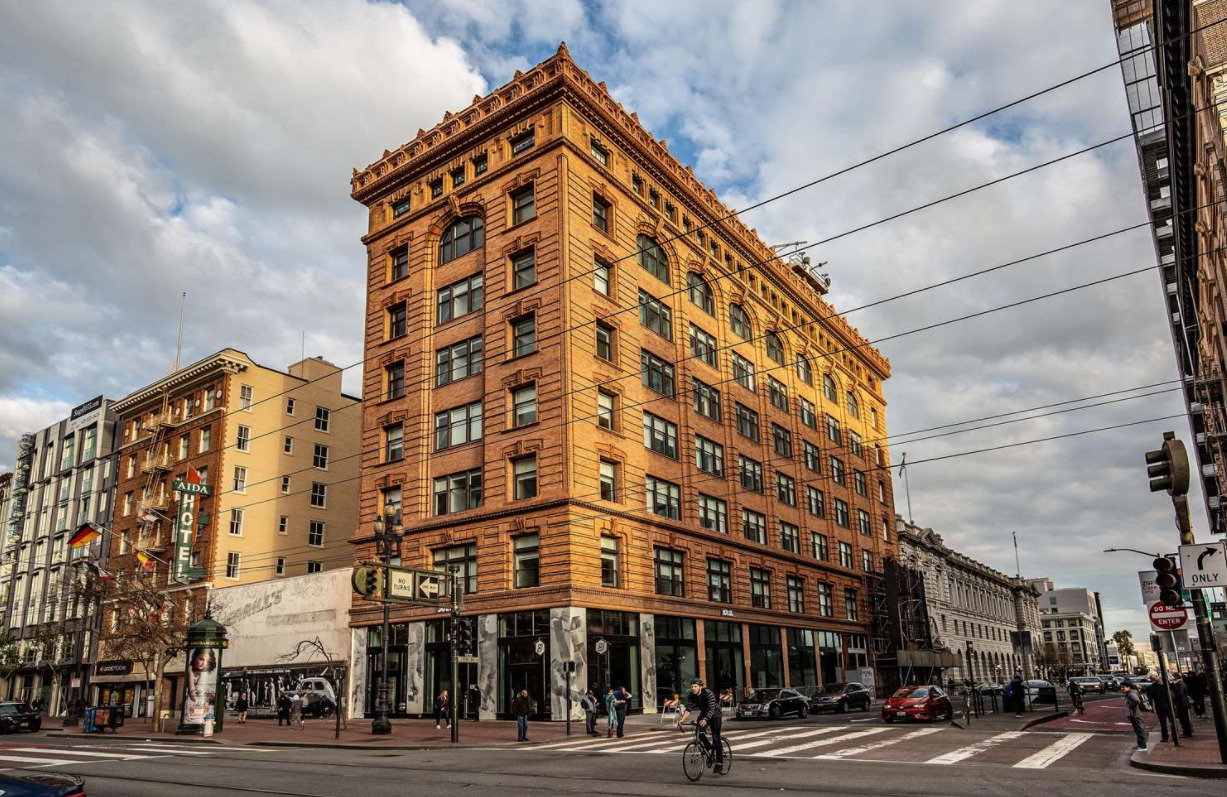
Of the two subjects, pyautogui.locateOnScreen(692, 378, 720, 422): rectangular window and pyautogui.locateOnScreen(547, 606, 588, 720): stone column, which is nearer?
pyautogui.locateOnScreen(547, 606, 588, 720): stone column

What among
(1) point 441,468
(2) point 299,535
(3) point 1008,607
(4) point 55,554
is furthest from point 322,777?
(3) point 1008,607

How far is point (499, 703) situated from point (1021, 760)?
23473mm

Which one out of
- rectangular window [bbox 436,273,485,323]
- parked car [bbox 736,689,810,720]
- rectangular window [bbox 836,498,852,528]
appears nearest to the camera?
parked car [bbox 736,689,810,720]

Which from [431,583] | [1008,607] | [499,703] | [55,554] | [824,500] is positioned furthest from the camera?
[1008,607]

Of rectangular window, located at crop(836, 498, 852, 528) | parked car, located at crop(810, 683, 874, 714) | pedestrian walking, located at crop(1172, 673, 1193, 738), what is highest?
rectangular window, located at crop(836, 498, 852, 528)

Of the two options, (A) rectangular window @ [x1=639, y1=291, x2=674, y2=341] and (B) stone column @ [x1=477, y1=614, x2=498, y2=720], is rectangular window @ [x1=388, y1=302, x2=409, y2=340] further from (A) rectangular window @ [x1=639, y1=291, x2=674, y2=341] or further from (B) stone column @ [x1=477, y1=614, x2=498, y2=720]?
(B) stone column @ [x1=477, y1=614, x2=498, y2=720]

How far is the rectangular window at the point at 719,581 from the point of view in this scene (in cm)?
4669

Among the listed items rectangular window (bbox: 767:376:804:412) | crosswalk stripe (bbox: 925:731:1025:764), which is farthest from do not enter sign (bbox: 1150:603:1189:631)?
rectangular window (bbox: 767:376:804:412)

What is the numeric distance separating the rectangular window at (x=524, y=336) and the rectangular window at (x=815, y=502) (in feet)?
92.8

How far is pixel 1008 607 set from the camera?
120000 mm

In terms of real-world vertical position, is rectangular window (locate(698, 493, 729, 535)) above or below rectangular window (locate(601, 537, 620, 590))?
above

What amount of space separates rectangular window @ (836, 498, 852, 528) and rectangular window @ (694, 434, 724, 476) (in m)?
19.7

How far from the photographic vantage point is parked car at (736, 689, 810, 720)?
37219 millimetres

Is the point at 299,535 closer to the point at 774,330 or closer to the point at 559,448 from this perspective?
the point at 559,448
